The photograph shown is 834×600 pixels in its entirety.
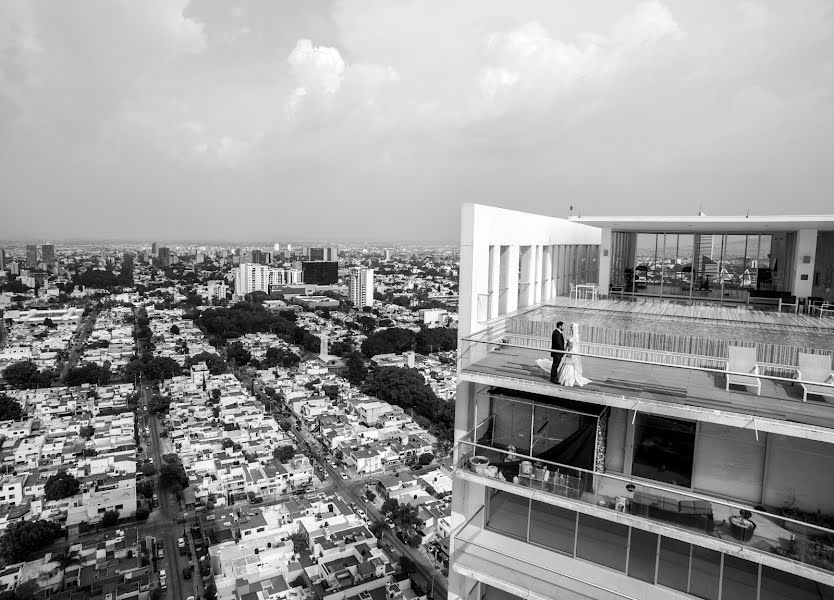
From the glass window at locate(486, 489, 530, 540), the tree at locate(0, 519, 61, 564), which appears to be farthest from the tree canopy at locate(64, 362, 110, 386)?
the glass window at locate(486, 489, 530, 540)

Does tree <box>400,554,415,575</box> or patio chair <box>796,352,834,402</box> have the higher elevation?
patio chair <box>796,352,834,402</box>

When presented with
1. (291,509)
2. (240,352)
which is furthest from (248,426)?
(240,352)

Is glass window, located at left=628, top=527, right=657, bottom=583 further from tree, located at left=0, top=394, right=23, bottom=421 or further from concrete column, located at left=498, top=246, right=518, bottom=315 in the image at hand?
tree, located at left=0, top=394, right=23, bottom=421

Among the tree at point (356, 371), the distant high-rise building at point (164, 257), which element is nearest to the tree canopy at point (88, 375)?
the tree at point (356, 371)

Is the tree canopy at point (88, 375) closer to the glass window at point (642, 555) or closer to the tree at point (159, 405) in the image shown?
the tree at point (159, 405)

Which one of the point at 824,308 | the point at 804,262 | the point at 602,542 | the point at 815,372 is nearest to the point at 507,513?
the point at 602,542

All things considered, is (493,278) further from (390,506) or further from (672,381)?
(390,506)

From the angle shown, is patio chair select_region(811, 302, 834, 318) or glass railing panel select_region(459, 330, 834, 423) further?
patio chair select_region(811, 302, 834, 318)
